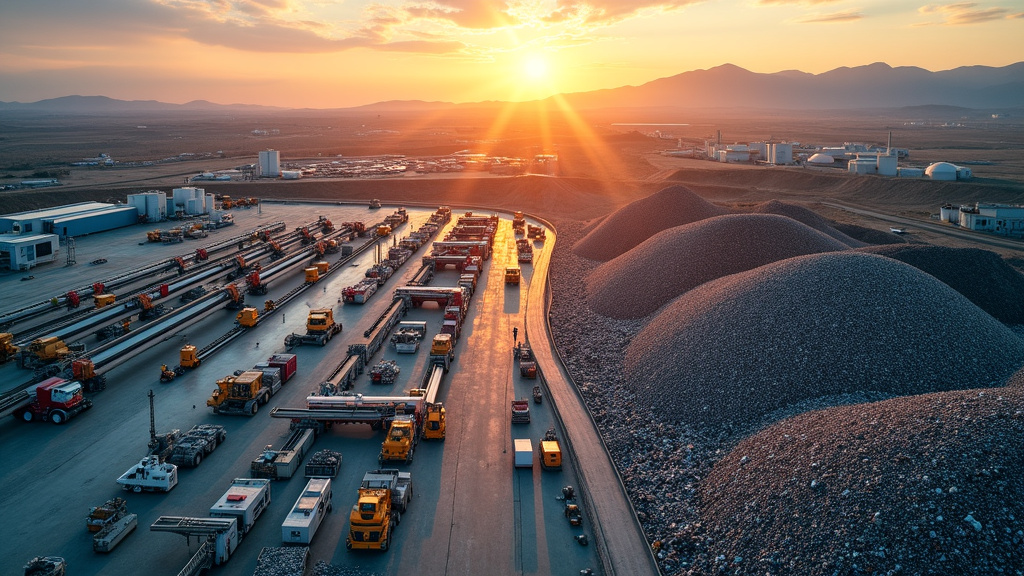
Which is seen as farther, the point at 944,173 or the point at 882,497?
the point at 944,173

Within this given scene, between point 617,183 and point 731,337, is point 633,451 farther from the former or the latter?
point 617,183

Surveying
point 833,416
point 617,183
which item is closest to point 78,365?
point 833,416

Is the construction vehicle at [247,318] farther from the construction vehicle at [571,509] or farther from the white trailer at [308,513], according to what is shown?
the construction vehicle at [571,509]

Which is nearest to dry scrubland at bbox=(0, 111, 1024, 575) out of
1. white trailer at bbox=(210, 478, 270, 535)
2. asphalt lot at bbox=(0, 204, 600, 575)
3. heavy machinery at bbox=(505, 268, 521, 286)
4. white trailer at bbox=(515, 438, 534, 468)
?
heavy machinery at bbox=(505, 268, 521, 286)

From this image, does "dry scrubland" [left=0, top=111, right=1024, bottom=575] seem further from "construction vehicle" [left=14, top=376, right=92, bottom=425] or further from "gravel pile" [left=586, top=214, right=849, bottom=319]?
"construction vehicle" [left=14, top=376, right=92, bottom=425]

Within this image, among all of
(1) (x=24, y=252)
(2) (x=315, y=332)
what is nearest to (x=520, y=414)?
(2) (x=315, y=332)

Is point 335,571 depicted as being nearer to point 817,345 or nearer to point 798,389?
point 798,389

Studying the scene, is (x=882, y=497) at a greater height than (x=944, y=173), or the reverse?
(x=944, y=173)
